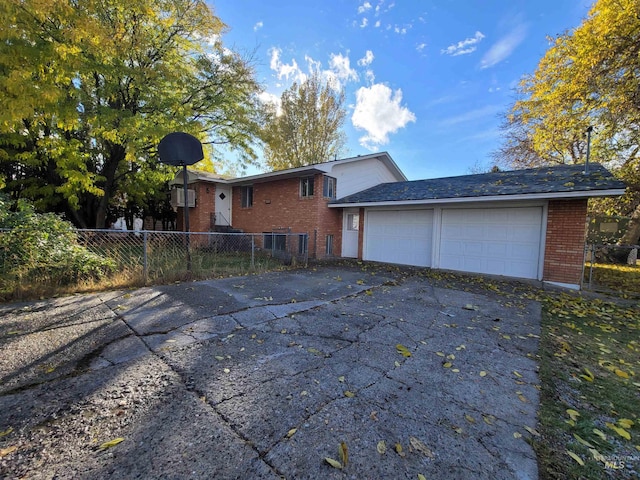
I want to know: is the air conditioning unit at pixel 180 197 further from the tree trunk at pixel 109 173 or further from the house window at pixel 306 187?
the house window at pixel 306 187

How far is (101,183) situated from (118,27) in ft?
25.1

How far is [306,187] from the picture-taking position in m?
11.4

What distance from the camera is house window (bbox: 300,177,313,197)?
1127 centimetres

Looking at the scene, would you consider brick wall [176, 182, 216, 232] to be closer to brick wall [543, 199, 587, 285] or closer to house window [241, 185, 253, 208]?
house window [241, 185, 253, 208]

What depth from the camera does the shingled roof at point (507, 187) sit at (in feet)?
22.1

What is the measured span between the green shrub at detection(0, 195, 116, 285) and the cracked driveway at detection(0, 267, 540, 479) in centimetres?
81

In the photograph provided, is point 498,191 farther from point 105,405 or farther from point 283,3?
point 105,405

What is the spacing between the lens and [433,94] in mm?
13234

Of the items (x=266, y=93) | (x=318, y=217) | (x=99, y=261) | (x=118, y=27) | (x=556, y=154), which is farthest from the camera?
(x=556, y=154)

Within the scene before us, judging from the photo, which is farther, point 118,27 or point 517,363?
point 118,27

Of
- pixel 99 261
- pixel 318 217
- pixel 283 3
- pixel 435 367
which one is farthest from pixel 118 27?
pixel 435 367

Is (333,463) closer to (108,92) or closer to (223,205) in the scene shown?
(108,92)

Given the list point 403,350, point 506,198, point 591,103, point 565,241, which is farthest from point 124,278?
point 591,103

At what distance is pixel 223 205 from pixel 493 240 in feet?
40.5
